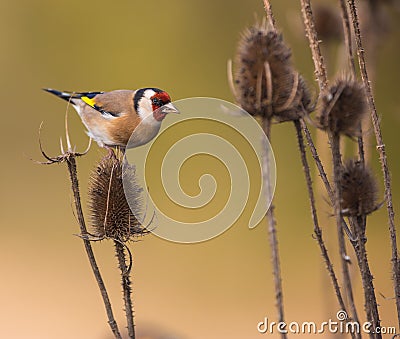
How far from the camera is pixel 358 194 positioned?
1282 mm

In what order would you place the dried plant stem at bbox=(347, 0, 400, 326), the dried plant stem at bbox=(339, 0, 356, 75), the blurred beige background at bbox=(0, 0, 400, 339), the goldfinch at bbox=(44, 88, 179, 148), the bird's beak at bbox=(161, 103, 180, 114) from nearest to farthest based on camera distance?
1. the dried plant stem at bbox=(347, 0, 400, 326)
2. the dried plant stem at bbox=(339, 0, 356, 75)
3. the bird's beak at bbox=(161, 103, 180, 114)
4. the goldfinch at bbox=(44, 88, 179, 148)
5. the blurred beige background at bbox=(0, 0, 400, 339)

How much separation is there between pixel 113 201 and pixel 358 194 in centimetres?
55

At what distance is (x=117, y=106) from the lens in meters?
2.11

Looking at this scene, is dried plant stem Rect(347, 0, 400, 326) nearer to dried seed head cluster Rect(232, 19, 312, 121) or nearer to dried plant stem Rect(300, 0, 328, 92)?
dried plant stem Rect(300, 0, 328, 92)

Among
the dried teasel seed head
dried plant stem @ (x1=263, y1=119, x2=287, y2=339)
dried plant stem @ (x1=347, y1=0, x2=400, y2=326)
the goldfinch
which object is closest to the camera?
dried plant stem @ (x1=263, y1=119, x2=287, y2=339)

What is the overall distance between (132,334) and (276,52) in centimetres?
62

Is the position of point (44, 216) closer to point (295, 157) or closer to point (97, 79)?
point (97, 79)

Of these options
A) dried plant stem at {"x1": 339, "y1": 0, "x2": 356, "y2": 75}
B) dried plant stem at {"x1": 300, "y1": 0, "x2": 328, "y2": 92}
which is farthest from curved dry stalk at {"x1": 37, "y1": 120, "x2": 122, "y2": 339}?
dried plant stem at {"x1": 339, "y1": 0, "x2": 356, "y2": 75}

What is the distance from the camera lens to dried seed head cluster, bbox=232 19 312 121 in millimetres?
1197

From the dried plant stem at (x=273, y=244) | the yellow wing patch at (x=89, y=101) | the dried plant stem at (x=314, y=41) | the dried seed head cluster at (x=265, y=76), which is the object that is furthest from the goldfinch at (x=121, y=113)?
the dried plant stem at (x=273, y=244)

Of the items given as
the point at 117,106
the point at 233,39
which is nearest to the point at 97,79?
the point at 233,39

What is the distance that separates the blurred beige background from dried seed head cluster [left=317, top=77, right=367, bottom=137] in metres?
2.55

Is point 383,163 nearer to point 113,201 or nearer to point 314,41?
point 314,41

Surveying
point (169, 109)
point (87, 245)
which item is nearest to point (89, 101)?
point (169, 109)
